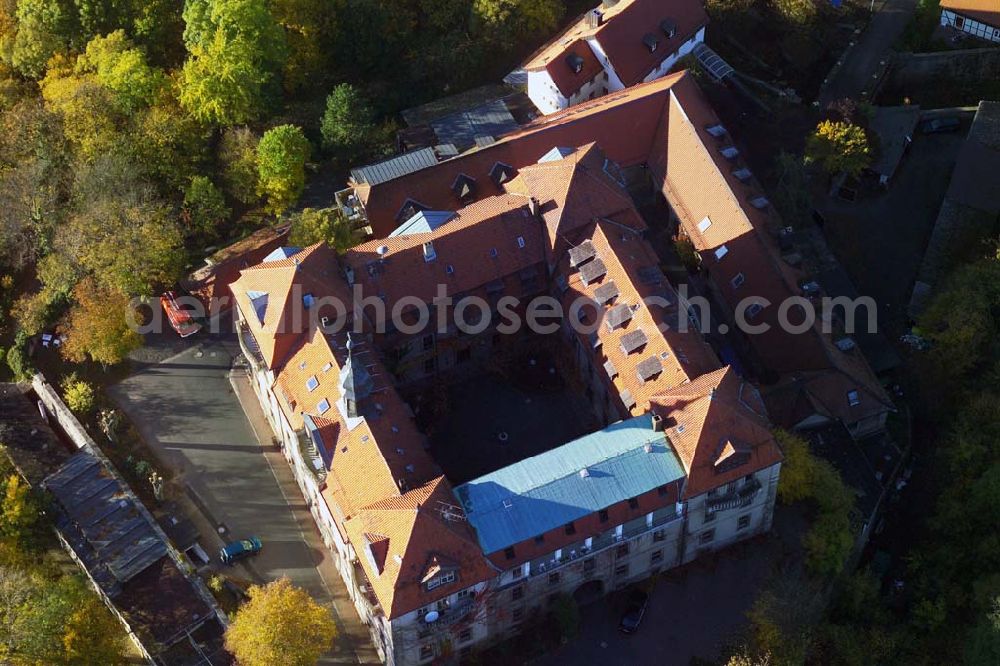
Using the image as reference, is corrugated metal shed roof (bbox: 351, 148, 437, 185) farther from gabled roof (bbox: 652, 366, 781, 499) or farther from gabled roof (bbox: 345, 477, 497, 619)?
gabled roof (bbox: 345, 477, 497, 619)

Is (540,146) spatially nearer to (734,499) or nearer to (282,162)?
(282,162)

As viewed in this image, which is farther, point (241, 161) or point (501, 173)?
point (241, 161)

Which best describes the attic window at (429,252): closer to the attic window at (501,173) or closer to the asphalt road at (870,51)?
the attic window at (501,173)

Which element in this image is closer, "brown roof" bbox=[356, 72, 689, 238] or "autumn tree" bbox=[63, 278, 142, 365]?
"autumn tree" bbox=[63, 278, 142, 365]

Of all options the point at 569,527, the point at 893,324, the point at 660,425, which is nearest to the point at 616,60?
the point at 893,324

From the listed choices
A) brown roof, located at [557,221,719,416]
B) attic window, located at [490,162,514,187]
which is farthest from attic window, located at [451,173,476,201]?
brown roof, located at [557,221,719,416]

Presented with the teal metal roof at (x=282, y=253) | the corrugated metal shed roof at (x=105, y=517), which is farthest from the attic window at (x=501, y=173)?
the corrugated metal shed roof at (x=105, y=517)

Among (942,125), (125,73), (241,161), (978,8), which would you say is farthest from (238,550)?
(978,8)
